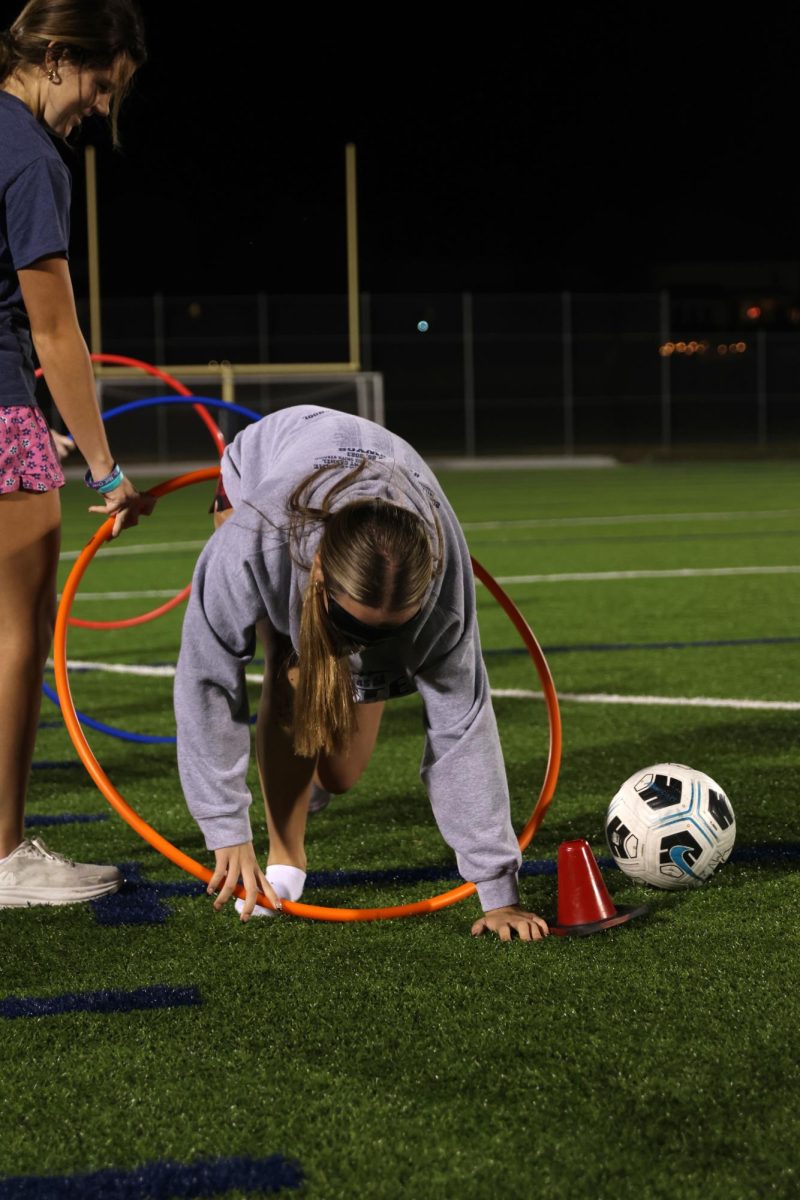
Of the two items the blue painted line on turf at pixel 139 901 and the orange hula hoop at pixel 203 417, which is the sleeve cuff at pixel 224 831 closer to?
the blue painted line on turf at pixel 139 901

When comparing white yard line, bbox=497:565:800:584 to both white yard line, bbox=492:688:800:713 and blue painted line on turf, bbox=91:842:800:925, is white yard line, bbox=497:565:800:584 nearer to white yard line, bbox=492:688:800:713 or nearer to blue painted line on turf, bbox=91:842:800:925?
white yard line, bbox=492:688:800:713

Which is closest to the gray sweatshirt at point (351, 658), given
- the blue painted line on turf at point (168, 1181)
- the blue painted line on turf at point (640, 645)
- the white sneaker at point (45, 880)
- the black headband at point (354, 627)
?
the black headband at point (354, 627)

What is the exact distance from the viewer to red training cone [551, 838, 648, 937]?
10.9 ft

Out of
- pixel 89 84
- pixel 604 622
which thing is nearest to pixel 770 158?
pixel 604 622

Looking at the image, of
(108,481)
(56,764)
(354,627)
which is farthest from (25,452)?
(56,764)

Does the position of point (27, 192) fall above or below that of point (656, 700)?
above

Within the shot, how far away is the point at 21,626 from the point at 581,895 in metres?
1.48

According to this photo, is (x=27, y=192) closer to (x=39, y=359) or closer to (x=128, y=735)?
(x=39, y=359)

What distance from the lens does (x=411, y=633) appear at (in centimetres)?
306

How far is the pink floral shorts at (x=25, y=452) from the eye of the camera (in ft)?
11.5

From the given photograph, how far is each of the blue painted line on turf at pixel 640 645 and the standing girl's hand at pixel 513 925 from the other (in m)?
3.99

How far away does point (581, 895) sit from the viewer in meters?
3.36

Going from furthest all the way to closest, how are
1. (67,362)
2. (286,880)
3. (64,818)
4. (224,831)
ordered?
(64,818)
(286,880)
(67,362)
(224,831)

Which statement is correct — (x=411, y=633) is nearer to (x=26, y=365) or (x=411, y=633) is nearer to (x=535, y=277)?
(x=26, y=365)
